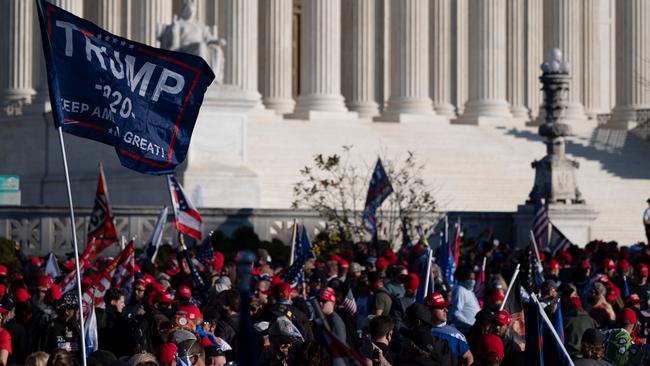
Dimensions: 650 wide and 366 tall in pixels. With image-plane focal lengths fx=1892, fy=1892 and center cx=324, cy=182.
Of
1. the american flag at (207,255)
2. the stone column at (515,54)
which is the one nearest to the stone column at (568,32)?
the stone column at (515,54)

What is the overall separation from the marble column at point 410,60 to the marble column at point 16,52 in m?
12.4

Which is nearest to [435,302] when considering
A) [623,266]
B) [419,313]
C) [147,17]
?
[419,313]

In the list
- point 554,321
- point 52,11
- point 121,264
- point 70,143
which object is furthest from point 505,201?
point 52,11

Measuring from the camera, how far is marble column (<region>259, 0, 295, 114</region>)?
2383 inches

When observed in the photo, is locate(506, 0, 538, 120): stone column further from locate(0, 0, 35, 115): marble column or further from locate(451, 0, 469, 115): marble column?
locate(0, 0, 35, 115): marble column

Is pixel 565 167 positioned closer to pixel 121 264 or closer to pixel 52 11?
pixel 121 264

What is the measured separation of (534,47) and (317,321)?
5784 cm

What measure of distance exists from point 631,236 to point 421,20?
16493 millimetres

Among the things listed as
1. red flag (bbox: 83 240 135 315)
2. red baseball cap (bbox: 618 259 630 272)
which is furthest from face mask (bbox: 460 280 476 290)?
red flag (bbox: 83 240 135 315)

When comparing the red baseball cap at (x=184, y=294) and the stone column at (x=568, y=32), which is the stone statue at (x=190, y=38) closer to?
the red baseball cap at (x=184, y=294)

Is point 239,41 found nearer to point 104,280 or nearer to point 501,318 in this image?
point 104,280

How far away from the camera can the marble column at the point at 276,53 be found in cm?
6053

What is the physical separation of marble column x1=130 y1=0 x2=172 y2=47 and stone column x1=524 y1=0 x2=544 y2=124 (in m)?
17.4

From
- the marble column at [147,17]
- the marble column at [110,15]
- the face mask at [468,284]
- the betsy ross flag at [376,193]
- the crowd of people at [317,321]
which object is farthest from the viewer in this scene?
the marble column at [110,15]
